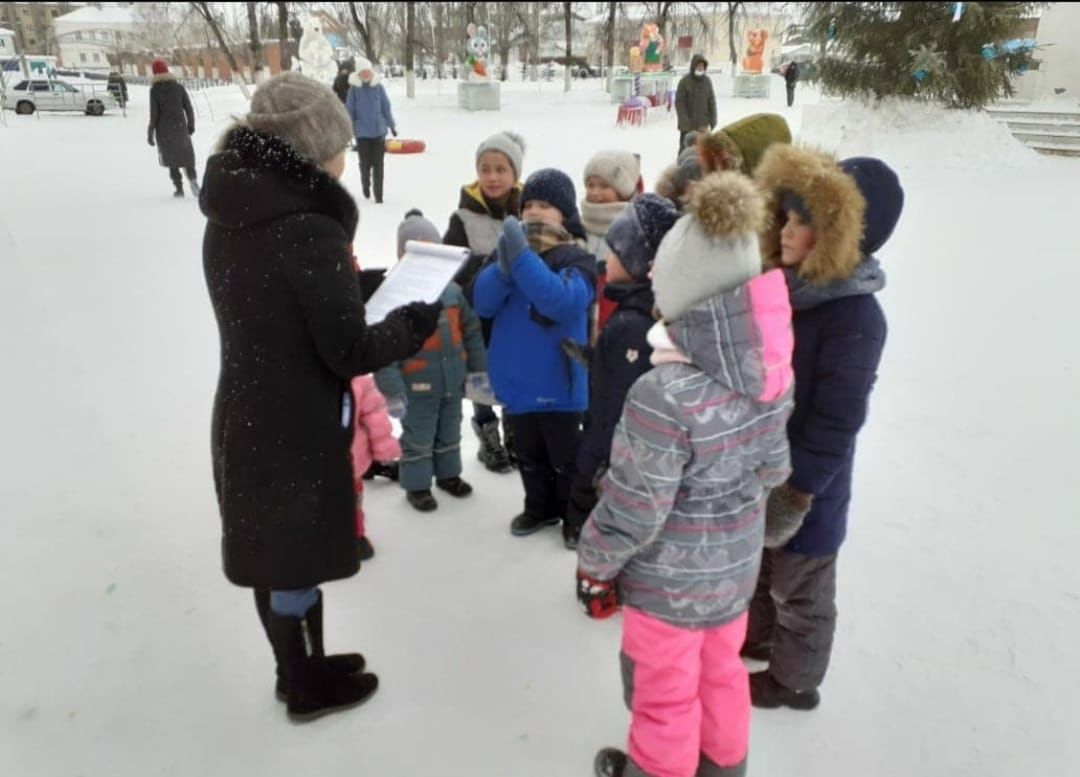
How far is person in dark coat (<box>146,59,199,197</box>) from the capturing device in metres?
9.06

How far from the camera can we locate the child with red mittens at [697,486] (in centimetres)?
148

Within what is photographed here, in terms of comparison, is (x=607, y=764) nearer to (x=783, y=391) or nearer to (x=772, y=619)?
(x=772, y=619)

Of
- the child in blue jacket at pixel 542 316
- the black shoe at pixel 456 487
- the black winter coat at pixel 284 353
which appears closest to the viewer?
the black winter coat at pixel 284 353

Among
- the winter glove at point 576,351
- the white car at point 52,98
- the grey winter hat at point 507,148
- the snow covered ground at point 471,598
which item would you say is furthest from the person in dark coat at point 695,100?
the white car at point 52,98

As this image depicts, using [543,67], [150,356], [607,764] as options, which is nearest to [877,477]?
[607,764]

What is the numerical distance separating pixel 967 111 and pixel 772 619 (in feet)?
34.4

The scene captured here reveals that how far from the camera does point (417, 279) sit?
80.4 inches

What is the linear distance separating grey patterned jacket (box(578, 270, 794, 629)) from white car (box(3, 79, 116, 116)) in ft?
79.2

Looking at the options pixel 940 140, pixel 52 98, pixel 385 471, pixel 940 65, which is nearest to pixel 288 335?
pixel 385 471

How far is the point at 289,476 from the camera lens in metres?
1.75

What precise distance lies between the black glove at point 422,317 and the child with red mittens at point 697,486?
1.90 feet

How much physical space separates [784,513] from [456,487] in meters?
1.73

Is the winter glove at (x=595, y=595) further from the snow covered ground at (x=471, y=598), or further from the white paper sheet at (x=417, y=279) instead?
the white paper sheet at (x=417, y=279)

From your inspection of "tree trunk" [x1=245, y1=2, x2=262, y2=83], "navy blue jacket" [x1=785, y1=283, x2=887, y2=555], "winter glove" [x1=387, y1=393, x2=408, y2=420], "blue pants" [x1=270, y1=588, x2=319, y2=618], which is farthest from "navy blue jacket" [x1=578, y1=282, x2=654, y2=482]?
"tree trunk" [x1=245, y1=2, x2=262, y2=83]
